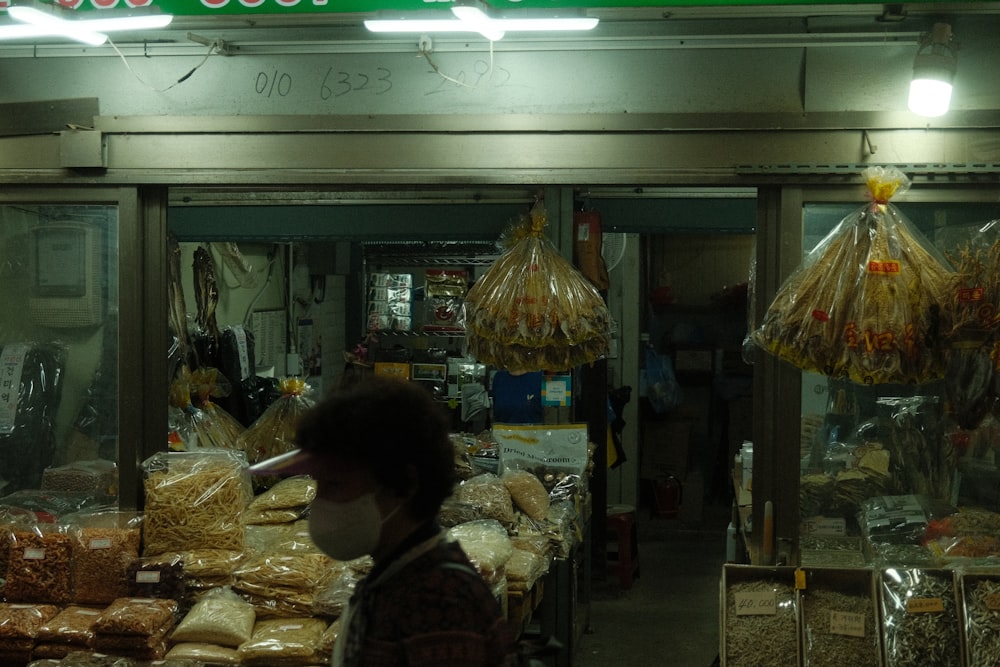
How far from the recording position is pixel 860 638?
11.0ft

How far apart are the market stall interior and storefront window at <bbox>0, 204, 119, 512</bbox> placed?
1 cm

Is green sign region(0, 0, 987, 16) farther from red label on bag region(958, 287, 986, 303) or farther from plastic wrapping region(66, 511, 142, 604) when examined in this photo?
plastic wrapping region(66, 511, 142, 604)

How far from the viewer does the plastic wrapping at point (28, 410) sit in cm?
406

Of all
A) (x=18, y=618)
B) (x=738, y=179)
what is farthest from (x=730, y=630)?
(x=18, y=618)

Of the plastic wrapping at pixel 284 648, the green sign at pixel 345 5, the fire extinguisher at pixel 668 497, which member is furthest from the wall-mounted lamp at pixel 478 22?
the fire extinguisher at pixel 668 497

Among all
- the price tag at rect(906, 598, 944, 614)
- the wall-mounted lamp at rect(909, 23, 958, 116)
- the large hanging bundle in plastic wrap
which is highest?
the wall-mounted lamp at rect(909, 23, 958, 116)

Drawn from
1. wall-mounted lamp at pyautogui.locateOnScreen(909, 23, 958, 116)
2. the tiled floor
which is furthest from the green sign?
the tiled floor

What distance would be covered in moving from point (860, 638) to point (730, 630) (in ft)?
1.38

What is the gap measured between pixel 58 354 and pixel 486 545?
1861mm

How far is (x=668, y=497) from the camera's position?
938 centimetres

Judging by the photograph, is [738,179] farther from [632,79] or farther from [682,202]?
[682,202]

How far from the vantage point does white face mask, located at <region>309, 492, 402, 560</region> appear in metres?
1.74

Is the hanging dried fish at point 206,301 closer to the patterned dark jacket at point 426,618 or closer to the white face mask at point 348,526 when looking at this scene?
the white face mask at point 348,526

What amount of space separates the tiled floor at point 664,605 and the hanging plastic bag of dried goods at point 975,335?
340cm
